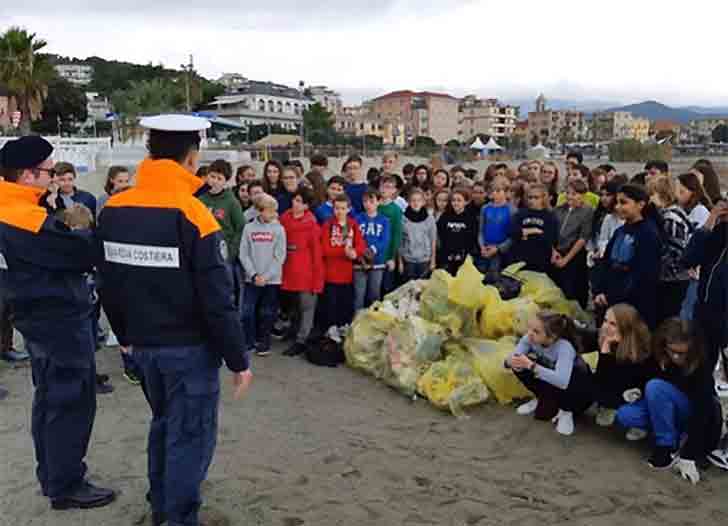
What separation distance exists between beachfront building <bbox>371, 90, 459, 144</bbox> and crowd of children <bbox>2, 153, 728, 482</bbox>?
383ft

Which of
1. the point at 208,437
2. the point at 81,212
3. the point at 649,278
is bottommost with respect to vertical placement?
the point at 208,437

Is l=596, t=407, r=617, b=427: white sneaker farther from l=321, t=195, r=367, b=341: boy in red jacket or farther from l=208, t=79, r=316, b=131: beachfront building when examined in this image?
l=208, t=79, r=316, b=131: beachfront building

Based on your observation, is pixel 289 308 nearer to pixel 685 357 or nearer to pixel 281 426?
pixel 281 426

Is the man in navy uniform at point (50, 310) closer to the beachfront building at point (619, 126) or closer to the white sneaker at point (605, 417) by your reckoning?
the white sneaker at point (605, 417)

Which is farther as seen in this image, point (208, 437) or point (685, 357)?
point (685, 357)

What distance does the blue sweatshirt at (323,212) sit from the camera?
601cm

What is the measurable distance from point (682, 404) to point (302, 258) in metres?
3.16

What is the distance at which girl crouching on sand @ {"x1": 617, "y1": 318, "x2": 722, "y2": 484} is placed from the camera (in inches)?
145

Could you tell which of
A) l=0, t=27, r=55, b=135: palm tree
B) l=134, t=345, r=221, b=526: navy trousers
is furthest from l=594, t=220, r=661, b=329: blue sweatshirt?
l=0, t=27, r=55, b=135: palm tree

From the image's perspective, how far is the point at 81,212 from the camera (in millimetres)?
3580

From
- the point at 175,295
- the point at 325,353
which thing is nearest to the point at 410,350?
the point at 325,353

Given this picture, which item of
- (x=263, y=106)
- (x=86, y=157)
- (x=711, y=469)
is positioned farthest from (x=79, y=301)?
(x=263, y=106)

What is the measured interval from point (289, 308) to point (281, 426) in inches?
84.5

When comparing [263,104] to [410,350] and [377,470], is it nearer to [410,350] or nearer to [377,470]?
[410,350]
